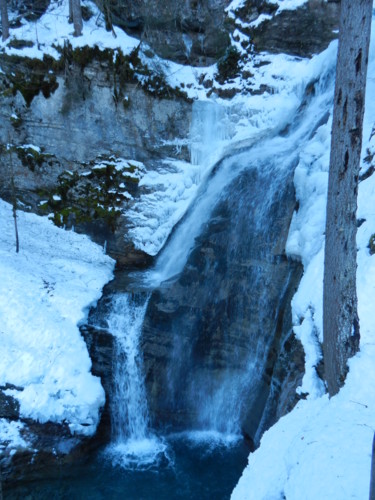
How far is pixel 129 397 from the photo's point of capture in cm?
929

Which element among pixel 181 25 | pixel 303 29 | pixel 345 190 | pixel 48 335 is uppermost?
pixel 181 25

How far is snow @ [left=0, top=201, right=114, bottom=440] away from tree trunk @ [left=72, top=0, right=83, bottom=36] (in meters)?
8.01

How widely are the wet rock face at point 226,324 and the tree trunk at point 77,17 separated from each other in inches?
371

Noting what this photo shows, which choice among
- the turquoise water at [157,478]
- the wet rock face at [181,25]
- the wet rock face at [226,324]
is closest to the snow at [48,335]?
the turquoise water at [157,478]

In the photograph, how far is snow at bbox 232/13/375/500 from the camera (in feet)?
12.2

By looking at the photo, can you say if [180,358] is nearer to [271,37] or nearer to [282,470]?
[282,470]

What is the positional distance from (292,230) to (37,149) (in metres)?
9.85

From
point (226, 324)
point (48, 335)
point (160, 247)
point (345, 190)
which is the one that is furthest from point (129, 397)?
point (345, 190)

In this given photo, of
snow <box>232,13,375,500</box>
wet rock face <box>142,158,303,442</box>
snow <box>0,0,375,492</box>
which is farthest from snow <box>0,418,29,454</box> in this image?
snow <box>232,13,375,500</box>

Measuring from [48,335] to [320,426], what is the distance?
6673 millimetres

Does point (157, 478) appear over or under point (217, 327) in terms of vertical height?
under

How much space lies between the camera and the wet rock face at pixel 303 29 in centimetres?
1382

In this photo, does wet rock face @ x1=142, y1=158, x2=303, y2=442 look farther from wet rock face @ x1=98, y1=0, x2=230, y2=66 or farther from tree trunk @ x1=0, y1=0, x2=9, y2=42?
tree trunk @ x1=0, y1=0, x2=9, y2=42

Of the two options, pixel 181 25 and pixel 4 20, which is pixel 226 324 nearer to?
pixel 181 25
